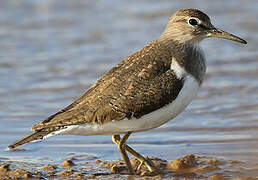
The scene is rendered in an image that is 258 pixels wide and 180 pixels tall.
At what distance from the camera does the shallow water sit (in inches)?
377

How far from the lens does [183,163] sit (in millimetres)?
8531

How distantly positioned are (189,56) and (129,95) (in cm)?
106

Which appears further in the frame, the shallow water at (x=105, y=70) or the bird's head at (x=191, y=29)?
the shallow water at (x=105, y=70)

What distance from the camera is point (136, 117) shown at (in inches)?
317

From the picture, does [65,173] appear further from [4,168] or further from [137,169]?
[137,169]

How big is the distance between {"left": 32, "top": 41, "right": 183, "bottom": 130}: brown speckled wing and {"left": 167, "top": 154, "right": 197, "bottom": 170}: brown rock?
39.7 inches

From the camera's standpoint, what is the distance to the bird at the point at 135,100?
26.4ft

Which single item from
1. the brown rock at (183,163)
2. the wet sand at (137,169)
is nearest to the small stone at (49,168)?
the wet sand at (137,169)

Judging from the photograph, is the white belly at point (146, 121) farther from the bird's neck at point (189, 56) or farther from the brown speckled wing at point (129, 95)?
the bird's neck at point (189, 56)

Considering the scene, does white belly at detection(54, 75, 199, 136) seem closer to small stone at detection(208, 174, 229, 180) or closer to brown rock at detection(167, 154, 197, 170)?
brown rock at detection(167, 154, 197, 170)

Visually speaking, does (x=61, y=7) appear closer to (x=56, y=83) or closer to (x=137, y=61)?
(x=56, y=83)

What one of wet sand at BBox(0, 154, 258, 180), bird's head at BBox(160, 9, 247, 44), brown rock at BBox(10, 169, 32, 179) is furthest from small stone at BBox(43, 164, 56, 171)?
bird's head at BBox(160, 9, 247, 44)

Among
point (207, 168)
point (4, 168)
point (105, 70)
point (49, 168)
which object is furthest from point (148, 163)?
point (105, 70)

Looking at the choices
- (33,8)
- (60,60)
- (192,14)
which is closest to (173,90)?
(192,14)
